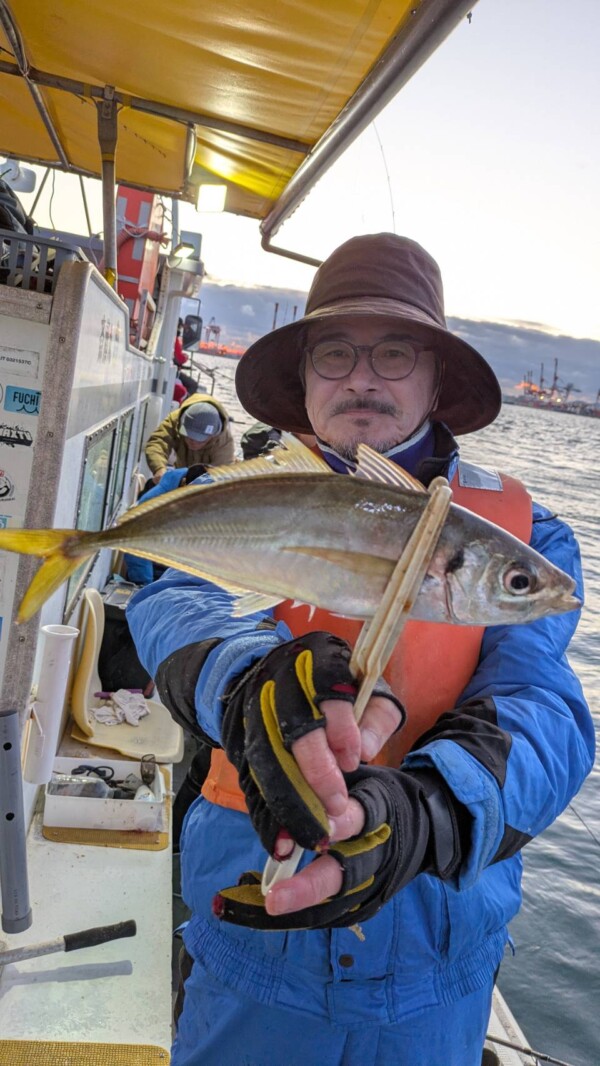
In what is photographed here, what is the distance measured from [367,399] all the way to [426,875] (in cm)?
175

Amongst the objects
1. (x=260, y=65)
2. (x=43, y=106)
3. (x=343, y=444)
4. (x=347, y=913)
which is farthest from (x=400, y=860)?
(x=43, y=106)

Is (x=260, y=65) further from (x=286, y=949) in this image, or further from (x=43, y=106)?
(x=286, y=949)

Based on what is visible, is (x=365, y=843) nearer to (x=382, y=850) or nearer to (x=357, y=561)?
(x=382, y=850)

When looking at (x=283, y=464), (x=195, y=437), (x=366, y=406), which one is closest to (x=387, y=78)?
(x=366, y=406)

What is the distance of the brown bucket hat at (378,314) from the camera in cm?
280

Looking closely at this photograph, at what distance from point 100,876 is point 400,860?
10.7 feet

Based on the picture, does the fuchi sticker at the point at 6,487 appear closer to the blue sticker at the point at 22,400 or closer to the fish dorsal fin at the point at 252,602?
the blue sticker at the point at 22,400

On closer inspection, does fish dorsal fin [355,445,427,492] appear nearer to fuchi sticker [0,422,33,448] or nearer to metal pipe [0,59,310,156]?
fuchi sticker [0,422,33,448]

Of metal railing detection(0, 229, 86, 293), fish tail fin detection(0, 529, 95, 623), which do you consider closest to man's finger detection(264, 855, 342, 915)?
fish tail fin detection(0, 529, 95, 623)

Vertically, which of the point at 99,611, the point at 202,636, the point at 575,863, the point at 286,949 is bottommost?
the point at 575,863

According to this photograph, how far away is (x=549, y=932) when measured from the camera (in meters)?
7.85

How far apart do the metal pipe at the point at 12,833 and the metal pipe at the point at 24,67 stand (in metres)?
3.78

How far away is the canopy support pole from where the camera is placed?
4.99 meters

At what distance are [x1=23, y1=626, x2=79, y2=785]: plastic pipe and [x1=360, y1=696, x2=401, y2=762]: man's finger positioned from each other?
9.06ft
